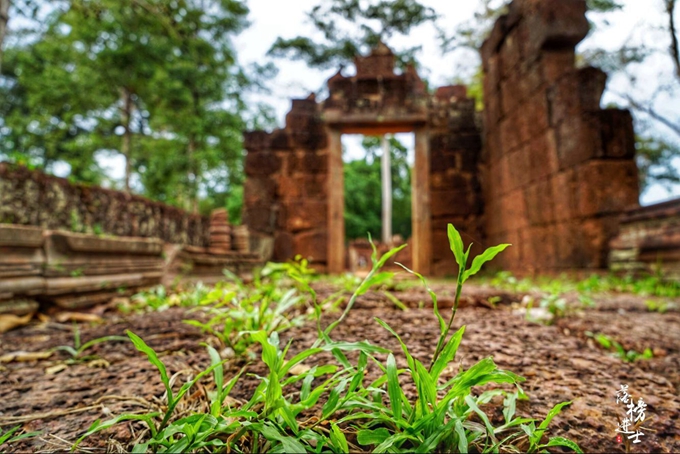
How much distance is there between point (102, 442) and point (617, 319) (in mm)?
2394

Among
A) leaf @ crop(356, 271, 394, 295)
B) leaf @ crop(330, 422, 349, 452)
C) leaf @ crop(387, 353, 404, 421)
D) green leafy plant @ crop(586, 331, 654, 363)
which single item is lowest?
green leafy plant @ crop(586, 331, 654, 363)

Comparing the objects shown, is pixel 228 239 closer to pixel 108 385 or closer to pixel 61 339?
pixel 61 339

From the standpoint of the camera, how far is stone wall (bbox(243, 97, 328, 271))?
6879 millimetres

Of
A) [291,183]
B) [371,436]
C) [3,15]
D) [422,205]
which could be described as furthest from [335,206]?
[371,436]

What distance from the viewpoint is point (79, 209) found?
4.52 meters

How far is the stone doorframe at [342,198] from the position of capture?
672 cm

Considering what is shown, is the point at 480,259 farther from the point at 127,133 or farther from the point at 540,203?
the point at 127,133

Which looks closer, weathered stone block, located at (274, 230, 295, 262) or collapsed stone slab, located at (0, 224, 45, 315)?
collapsed stone slab, located at (0, 224, 45, 315)

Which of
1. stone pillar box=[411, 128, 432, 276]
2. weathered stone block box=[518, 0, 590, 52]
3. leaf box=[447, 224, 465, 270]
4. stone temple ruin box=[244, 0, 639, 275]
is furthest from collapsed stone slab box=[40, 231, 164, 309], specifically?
weathered stone block box=[518, 0, 590, 52]

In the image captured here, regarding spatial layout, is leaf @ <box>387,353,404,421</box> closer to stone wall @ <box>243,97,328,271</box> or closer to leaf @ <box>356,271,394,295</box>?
leaf @ <box>356,271,394,295</box>

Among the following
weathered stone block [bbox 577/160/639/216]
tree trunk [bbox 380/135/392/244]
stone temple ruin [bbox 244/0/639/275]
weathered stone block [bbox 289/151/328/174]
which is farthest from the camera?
tree trunk [bbox 380/135/392/244]

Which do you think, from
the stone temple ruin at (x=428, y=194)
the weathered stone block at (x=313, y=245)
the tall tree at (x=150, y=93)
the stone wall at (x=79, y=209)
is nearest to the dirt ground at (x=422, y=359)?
the stone temple ruin at (x=428, y=194)

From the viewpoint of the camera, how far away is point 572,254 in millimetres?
4570

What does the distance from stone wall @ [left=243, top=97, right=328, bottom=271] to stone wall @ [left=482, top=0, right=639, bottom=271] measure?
9.76 feet
